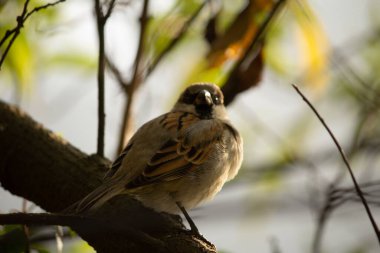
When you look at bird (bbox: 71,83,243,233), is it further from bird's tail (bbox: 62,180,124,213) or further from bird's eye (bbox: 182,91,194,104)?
bird's eye (bbox: 182,91,194,104)

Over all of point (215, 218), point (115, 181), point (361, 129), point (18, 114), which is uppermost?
point (361, 129)

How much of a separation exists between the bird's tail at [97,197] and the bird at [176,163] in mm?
11

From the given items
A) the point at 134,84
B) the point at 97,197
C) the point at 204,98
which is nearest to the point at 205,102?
the point at 204,98

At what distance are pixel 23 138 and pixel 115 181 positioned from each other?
66 centimetres

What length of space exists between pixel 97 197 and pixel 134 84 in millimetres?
1150

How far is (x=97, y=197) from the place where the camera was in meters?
3.61

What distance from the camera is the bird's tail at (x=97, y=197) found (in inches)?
138

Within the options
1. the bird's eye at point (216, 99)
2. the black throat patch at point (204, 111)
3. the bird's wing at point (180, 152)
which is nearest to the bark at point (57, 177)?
the bird's wing at point (180, 152)

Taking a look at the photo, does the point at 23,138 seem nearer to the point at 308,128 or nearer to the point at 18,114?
the point at 18,114

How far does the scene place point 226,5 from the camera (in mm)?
5285

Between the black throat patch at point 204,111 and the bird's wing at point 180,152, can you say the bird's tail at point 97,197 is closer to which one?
the bird's wing at point 180,152

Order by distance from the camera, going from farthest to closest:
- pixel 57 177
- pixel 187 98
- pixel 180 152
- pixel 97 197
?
pixel 187 98, pixel 180 152, pixel 57 177, pixel 97 197

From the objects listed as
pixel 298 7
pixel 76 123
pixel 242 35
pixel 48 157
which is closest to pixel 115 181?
pixel 48 157

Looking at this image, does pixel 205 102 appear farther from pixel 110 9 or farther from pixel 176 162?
pixel 110 9
